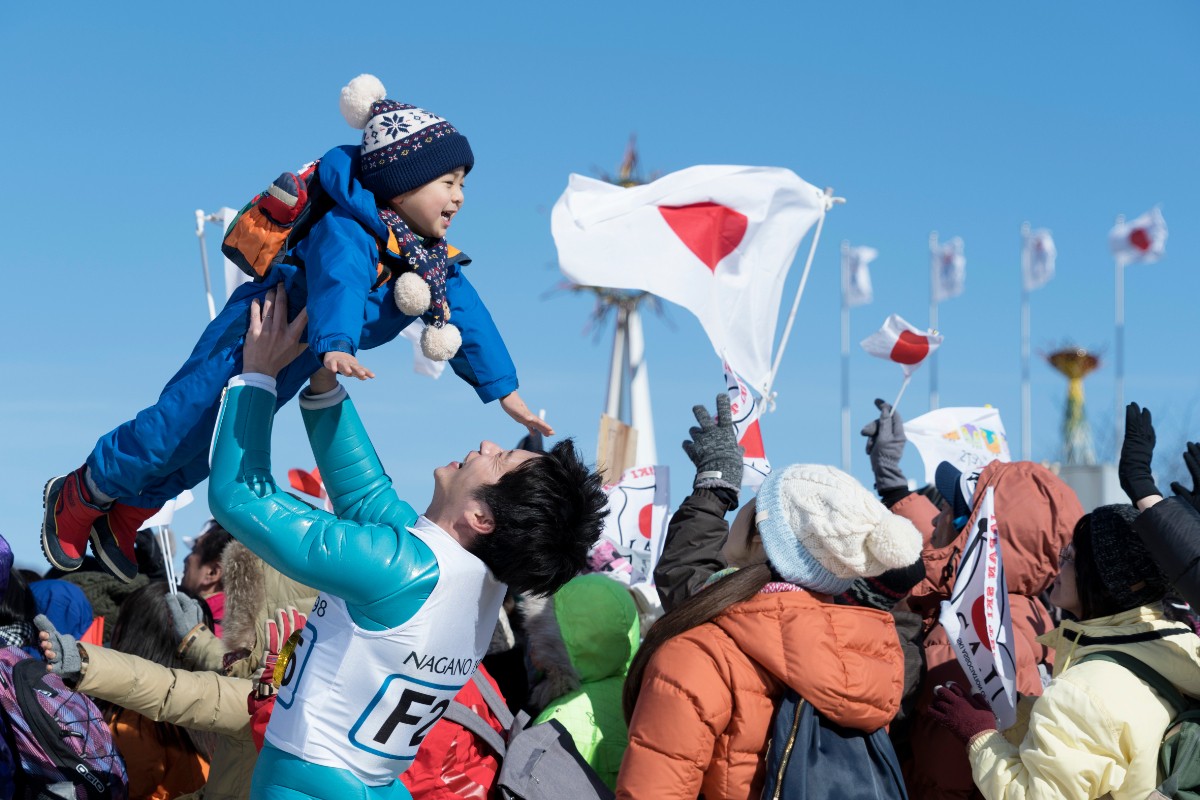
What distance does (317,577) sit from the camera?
3.21 metres

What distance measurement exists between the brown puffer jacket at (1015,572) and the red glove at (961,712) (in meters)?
0.17

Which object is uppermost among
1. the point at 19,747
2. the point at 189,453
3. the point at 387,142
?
the point at 387,142

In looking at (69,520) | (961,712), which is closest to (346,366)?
(69,520)

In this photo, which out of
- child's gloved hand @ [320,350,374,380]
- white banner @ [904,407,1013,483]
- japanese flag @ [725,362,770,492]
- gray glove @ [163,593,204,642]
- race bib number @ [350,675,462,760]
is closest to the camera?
child's gloved hand @ [320,350,374,380]

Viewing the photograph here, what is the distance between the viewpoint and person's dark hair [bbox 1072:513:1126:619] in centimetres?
398

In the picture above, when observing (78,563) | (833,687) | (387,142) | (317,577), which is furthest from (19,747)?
(833,687)

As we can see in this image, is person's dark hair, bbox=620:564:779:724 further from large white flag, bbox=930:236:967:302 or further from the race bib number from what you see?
large white flag, bbox=930:236:967:302

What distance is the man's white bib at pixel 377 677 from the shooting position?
10.8ft

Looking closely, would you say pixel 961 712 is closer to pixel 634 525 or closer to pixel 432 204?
pixel 432 204

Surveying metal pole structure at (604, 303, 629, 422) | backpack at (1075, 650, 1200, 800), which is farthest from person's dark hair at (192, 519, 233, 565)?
metal pole structure at (604, 303, 629, 422)

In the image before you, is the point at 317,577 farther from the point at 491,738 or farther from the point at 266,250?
the point at 491,738

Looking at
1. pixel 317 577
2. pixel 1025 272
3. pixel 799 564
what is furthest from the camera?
pixel 1025 272

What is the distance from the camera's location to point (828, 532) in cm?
380

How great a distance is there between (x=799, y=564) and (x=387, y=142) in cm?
170
